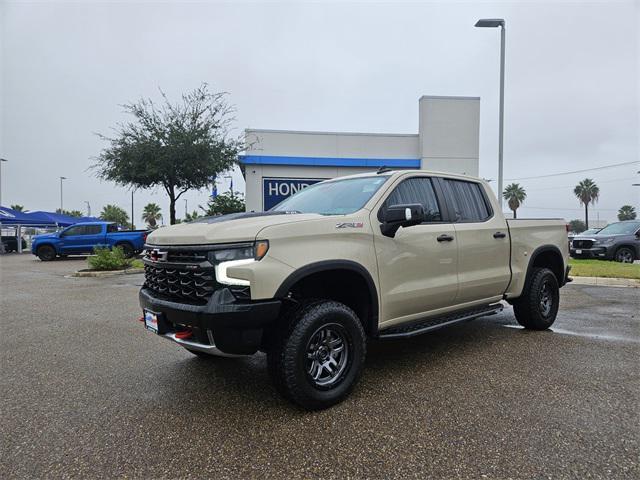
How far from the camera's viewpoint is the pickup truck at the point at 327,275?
2.83 meters

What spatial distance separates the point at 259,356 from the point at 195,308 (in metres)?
1.90

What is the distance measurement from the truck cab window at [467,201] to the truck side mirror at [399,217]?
A: 3.81ft

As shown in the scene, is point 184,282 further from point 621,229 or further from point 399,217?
point 621,229

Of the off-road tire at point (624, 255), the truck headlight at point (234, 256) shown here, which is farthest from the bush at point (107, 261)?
the off-road tire at point (624, 255)

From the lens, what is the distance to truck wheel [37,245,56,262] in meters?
18.9

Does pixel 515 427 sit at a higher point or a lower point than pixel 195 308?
lower

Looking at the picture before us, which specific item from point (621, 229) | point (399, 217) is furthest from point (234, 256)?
point (621, 229)

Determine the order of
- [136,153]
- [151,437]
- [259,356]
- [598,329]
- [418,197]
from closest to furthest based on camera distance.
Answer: [151,437] < [418,197] < [259,356] < [598,329] < [136,153]

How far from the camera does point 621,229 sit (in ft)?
46.4

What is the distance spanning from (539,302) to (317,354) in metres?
3.47

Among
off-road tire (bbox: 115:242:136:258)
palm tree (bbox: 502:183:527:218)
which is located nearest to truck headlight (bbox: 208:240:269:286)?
off-road tire (bbox: 115:242:136:258)

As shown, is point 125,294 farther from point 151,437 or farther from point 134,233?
point 134,233

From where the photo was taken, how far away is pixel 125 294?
347 inches

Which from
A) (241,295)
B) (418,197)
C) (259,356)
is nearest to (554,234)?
(418,197)
